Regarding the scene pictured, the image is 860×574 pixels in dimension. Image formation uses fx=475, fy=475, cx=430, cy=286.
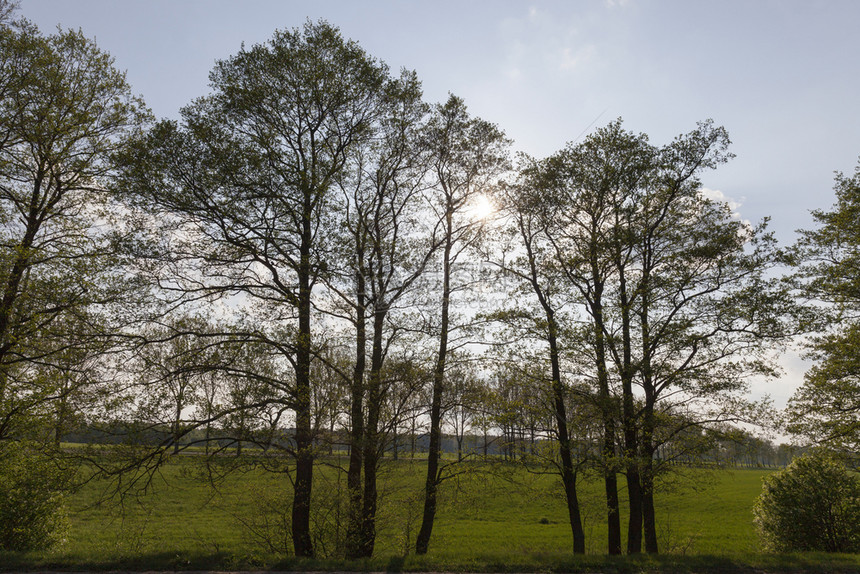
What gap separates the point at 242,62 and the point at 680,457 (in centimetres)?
1810

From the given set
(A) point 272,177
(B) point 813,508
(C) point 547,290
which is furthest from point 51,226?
(B) point 813,508

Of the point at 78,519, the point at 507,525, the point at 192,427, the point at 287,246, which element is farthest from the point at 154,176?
the point at 507,525

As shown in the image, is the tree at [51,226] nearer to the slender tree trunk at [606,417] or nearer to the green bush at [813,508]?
the slender tree trunk at [606,417]

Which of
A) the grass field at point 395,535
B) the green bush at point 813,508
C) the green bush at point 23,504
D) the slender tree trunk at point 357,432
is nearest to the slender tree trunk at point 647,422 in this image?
the grass field at point 395,535

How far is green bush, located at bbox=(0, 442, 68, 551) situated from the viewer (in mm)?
12305

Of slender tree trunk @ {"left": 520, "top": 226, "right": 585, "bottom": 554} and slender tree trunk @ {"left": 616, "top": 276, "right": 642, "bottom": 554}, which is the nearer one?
slender tree trunk @ {"left": 616, "top": 276, "right": 642, "bottom": 554}

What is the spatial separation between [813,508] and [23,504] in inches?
966

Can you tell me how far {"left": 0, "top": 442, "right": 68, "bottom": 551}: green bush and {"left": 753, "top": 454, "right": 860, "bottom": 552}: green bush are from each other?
76.6ft

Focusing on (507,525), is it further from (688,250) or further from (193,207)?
(193,207)

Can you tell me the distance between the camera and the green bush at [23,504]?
40.4 ft

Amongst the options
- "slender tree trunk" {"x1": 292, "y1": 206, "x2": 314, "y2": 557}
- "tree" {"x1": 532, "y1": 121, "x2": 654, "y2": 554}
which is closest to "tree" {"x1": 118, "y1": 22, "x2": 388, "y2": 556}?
"slender tree trunk" {"x1": 292, "y1": 206, "x2": 314, "y2": 557}

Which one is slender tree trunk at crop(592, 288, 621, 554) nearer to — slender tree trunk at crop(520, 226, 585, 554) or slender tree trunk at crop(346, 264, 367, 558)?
slender tree trunk at crop(520, 226, 585, 554)

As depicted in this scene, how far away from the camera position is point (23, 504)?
12656mm

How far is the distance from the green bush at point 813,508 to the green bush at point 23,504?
76.6 feet
